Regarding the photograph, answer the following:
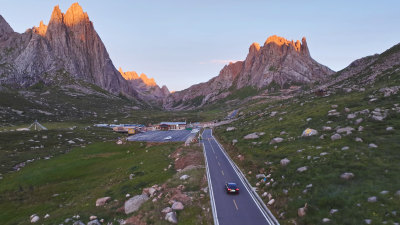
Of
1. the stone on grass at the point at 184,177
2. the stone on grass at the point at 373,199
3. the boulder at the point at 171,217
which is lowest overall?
the boulder at the point at 171,217

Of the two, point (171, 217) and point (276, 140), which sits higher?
point (276, 140)

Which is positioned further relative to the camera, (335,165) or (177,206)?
(335,165)

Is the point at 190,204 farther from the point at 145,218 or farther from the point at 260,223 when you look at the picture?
the point at 260,223

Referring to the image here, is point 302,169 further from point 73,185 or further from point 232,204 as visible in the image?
point 73,185

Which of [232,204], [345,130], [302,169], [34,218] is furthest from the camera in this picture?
[345,130]

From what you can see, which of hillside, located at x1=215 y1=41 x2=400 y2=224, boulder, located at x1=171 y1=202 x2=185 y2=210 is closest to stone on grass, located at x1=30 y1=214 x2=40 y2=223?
boulder, located at x1=171 y1=202 x2=185 y2=210

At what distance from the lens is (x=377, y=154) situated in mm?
27422

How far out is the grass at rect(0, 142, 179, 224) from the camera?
3109 cm

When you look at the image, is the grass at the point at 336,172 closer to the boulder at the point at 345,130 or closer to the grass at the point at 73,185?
the boulder at the point at 345,130

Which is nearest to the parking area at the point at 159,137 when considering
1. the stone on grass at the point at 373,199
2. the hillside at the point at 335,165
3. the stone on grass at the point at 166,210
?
the hillside at the point at 335,165

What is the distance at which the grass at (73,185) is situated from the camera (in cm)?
3109

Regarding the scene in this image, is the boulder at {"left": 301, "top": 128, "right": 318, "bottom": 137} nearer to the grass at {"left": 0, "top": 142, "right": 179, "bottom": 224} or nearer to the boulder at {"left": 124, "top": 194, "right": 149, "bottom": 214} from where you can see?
the grass at {"left": 0, "top": 142, "right": 179, "bottom": 224}

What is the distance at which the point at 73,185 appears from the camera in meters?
43.8

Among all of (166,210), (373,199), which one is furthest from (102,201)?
(373,199)
